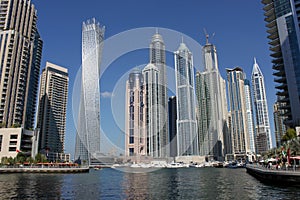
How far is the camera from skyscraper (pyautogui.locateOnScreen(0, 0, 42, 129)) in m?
125

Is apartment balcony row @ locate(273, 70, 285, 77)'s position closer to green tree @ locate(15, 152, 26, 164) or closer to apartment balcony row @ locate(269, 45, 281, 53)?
apartment balcony row @ locate(269, 45, 281, 53)

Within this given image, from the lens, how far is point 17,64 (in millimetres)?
131750

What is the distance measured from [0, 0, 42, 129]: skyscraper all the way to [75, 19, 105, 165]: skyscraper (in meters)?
27.9

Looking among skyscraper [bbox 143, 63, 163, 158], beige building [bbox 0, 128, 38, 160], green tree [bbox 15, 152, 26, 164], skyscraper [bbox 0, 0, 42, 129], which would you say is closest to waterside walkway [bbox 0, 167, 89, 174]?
green tree [bbox 15, 152, 26, 164]

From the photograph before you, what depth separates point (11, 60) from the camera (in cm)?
12912

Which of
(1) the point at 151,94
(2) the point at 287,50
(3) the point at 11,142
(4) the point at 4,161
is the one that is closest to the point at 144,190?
(1) the point at 151,94

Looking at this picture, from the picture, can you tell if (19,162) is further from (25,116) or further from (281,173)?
(281,173)

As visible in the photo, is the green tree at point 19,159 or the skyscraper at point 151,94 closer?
the skyscraper at point 151,94

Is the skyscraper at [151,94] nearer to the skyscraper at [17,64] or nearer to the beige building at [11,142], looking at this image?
the beige building at [11,142]

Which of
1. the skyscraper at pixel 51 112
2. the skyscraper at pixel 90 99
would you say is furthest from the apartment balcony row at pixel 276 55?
the skyscraper at pixel 51 112

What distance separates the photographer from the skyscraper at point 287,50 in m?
89.6

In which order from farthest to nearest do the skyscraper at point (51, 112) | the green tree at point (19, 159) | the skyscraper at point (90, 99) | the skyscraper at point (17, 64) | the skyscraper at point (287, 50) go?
1. the skyscraper at point (51, 112)
2. the skyscraper at point (90, 99)
3. the skyscraper at point (17, 64)
4. the green tree at point (19, 159)
5. the skyscraper at point (287, 50)

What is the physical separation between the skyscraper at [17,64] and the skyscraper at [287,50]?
114 meters

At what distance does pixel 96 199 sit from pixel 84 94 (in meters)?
128
